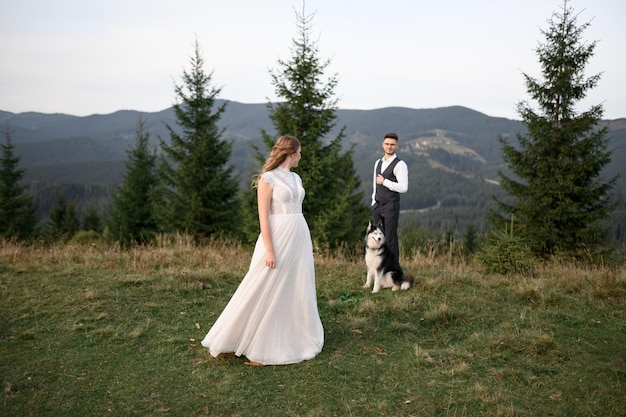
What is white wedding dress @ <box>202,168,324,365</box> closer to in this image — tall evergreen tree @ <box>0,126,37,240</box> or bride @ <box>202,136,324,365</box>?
bride @ <box>202,136,324,365</box>

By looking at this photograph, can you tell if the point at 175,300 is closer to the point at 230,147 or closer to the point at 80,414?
the point at 80,414

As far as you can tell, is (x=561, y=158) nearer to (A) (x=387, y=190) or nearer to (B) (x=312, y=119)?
(B) (x=312, y=119)

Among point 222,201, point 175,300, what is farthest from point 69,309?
point 222,201

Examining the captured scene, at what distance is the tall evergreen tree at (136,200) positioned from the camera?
2603 cm

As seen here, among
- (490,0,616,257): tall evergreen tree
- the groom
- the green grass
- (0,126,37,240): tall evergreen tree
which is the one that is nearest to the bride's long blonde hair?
the green grass

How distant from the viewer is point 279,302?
4941mm

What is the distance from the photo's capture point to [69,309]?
6.29 metres

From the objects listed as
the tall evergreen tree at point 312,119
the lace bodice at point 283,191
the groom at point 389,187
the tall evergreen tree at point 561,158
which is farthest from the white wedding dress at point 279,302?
the tall evergreen tree at point 561,158

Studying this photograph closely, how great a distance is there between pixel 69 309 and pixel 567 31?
20375 millimetres

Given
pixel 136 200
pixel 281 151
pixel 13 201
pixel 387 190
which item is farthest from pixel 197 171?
pixel 13 201

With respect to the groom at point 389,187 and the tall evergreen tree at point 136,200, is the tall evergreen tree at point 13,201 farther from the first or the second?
the groom at point 389,187

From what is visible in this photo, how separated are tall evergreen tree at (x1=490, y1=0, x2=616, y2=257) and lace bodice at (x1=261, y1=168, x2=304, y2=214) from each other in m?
14.4

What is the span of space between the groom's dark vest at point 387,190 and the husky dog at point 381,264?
0.48 meters

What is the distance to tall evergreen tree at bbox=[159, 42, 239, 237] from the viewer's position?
20.8 metres
